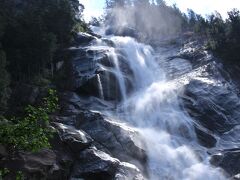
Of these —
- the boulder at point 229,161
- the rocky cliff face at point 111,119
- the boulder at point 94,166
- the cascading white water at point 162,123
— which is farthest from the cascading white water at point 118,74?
the boulder at point 94,166

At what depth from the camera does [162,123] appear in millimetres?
34531

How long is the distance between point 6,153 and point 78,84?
662 inches

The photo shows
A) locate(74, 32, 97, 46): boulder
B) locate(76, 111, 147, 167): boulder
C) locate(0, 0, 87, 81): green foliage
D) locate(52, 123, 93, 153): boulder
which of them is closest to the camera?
locate(52, 123, 93, 153): boulder

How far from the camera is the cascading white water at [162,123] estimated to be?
2842cm

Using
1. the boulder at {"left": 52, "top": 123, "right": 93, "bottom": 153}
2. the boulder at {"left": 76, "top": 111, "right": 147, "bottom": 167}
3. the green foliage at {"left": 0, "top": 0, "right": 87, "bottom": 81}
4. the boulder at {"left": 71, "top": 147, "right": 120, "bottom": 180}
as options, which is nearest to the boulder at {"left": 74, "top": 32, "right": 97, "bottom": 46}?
the green foliage at {"left": 0, "top": 0, "right": 87, "bottom": 81}

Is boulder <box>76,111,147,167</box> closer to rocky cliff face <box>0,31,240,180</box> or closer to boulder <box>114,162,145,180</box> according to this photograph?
rocky cliff face <box>0,31,240,180</box>

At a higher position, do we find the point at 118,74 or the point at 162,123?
the point at 118,74

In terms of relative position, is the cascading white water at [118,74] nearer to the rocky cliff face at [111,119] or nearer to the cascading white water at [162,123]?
the cascading white water at [162,123]

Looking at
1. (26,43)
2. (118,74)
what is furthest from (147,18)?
(26,43)

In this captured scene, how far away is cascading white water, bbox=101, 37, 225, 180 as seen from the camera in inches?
1119

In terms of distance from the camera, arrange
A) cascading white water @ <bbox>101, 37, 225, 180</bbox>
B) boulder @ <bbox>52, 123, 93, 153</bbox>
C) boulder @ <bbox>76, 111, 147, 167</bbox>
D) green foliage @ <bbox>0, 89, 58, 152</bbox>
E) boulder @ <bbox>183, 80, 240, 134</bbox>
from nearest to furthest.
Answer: green foliage @ <bbox>0, 89, 58, 152</bbox> → boulder @ <bbox>52, 123, 93, 153</bbox> → boulder @ <bbox>76, 111, 147, 167</bbox> → cascading white water @ <bbox>101, 37, 225, 180</bbox> → boulder @ <bbox>183, 80, 240, 134</bbox>

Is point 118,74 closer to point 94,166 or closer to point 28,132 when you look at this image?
point 94,166

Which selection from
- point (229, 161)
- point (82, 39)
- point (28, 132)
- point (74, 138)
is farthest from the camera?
point (82, 39)

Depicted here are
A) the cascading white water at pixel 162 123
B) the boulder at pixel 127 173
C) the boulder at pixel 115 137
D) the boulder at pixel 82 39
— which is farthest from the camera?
the boulder at pixel 82 39
